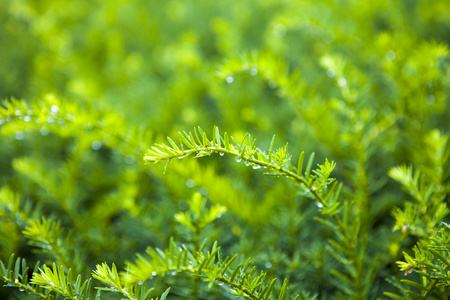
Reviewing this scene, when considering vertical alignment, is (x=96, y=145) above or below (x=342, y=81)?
below

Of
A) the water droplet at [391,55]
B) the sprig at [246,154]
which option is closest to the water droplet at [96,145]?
the sprig at [246,154]

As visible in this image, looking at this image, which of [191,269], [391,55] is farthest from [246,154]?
[391,55]

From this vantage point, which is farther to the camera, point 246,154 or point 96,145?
point 96,145

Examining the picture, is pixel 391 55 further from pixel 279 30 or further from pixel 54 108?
pixel 54 108

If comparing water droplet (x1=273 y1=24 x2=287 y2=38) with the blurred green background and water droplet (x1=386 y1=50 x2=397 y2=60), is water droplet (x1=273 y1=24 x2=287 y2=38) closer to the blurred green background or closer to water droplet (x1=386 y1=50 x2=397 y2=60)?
the blurred green background

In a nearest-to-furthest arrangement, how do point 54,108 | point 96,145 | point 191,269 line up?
point 191,269 → point 54,108 → point 96,145

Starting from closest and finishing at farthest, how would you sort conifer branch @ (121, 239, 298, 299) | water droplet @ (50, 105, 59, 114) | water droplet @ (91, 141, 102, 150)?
conifer branch @ (121, 239, 298, 299), water droplet @ (50, 105, 59, 114), water droplet @ (91, 141, 102, 150)

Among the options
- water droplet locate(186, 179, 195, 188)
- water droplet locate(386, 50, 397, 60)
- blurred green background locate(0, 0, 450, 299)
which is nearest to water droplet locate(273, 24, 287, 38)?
blurred green background locate(0, 0, 450, 299)

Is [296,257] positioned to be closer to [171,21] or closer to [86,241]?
[86,241]

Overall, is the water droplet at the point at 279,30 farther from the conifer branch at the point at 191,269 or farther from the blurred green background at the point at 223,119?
the conifer branch at the point at 191,269
